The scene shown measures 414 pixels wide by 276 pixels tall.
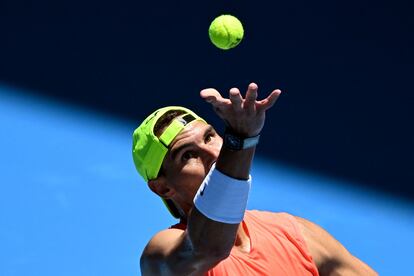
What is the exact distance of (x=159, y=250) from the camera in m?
1.95

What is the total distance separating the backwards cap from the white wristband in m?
0.47

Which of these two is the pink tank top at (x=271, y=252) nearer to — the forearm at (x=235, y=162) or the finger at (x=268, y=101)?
the forearm at (x=235, y=162)

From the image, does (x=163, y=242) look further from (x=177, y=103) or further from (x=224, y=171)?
(x=177, y=103)

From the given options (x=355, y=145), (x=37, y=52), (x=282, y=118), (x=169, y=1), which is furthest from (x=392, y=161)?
(x=37, y=52)

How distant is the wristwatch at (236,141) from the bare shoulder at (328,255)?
2.12 feet

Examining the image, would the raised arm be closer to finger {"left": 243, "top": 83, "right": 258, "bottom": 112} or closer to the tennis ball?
finger {"left": 243, "top": 83, "right": 258, "bottom": 112}

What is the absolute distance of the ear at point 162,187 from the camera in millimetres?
2246

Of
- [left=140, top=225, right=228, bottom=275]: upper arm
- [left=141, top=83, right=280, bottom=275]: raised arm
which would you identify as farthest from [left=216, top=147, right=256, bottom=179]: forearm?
[left=140, top=225, right=228, bottom=275]: upper arm

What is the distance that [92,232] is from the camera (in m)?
3.24

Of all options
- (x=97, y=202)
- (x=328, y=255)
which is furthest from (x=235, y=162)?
(x=97, y=202)

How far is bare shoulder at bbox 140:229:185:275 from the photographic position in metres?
1.91

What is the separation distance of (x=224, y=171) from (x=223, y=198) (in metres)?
0.06

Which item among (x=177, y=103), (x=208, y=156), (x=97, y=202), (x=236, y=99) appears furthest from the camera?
(x=177, y=103)

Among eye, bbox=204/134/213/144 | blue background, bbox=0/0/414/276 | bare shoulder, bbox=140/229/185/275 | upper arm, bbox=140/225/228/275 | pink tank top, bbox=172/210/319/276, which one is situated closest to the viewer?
upper arm, bbox=140/225/228/275
